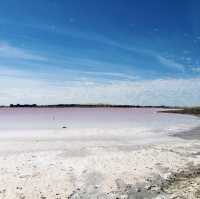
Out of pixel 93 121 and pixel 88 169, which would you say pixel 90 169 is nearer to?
pixel 88 169

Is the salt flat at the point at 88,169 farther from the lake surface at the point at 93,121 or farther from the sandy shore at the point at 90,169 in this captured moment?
the lake surface at the point at 93,121

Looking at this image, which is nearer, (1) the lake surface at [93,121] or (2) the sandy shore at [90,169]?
(2) the sandy shore at [90,169]

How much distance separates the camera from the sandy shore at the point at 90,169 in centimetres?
1197

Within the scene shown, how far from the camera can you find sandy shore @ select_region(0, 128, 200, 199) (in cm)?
1197

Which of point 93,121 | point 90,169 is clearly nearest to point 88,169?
point 90,169

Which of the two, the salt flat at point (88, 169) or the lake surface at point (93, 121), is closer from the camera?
the salt flat at point (88, 169)

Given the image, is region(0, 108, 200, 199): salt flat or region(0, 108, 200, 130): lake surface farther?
region(0, 108, 200, 130): lake surface

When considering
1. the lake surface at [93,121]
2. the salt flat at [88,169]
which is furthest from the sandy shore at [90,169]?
the lake surface at [93,121]

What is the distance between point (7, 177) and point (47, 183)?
6.91 ft

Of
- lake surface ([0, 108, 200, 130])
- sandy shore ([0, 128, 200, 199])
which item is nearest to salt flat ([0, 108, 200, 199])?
sandy shore ([0, 128, 200, 199])

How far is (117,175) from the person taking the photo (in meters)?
14.4

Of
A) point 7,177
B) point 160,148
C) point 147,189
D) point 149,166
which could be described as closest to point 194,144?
point 160,148

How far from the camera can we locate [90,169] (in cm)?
1577

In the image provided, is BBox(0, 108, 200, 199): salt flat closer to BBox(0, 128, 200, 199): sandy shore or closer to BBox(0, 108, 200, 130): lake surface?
BBox(0, 128, 200, 199): sandy shore
